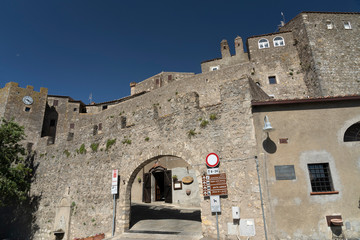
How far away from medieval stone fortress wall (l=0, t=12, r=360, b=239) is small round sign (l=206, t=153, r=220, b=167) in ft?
0.79

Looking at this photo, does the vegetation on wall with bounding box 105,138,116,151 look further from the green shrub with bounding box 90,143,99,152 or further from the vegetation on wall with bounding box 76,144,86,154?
the vegetation on wall with bounding box 76,144,86,154

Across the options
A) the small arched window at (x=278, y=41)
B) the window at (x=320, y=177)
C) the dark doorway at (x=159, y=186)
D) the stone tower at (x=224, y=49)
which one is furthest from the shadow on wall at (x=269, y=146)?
the stone tower at (x=224, y=49)

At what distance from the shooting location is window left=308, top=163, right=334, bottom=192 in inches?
352

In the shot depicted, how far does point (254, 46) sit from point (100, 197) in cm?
2346

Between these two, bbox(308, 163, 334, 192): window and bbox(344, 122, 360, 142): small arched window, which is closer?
bbox(308, 163, 334, 192): window

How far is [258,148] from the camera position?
9.68 m

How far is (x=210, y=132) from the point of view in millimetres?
11070

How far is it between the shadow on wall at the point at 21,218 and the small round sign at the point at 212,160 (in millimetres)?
15079

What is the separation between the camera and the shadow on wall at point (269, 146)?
31.0 feet

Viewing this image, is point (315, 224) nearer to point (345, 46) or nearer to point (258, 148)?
point (258, 148)

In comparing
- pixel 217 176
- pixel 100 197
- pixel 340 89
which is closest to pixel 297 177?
pixel 217 176

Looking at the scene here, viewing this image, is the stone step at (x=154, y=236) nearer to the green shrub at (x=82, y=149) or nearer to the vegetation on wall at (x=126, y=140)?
the vegetation on wall at (x=126, y=140)

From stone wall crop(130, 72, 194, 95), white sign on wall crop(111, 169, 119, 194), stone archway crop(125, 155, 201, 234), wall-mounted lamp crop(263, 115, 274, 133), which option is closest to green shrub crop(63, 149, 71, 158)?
stone archway crop(125, 155, 201, 234)

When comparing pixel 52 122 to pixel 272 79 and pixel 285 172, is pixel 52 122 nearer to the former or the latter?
pixel 272 79
